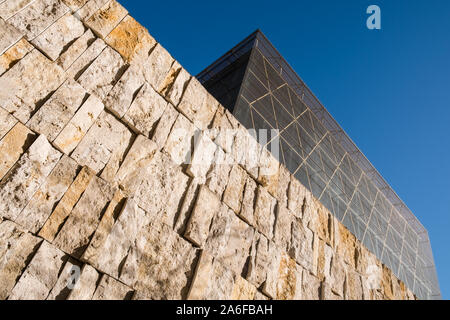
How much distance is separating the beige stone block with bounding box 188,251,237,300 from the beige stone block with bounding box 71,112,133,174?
1211mm

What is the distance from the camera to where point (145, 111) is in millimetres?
2953

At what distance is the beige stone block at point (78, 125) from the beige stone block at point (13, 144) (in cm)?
19

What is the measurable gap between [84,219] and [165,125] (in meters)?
1.23

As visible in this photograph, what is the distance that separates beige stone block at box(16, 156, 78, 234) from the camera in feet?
6.72

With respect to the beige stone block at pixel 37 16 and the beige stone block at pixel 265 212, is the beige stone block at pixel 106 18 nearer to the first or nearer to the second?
the beige stone block at pixel 37 16

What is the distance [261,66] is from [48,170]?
24.8 ft

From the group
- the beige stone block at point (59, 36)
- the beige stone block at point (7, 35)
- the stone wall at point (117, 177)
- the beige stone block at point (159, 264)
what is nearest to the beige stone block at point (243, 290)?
the stone wall at point (117, 177)

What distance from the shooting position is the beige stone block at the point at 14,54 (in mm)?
2195

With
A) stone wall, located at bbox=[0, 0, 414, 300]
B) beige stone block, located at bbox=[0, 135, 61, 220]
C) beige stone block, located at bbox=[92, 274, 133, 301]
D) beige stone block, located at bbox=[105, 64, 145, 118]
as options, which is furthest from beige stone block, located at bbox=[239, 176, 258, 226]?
beige stone block, located at bbox=[0, 135, 61, 220]

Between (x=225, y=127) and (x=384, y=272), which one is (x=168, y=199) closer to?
(x=225, y=127)

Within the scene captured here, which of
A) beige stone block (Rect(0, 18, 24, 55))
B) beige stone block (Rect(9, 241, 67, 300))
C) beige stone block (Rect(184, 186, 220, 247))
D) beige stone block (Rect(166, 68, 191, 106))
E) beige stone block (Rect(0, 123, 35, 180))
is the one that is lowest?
beige stone block (Rect(9, 241, 67, 300))

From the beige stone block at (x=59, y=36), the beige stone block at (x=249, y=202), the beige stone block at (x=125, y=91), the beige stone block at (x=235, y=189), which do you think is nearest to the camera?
the beige stone block at (x=59, y=36)

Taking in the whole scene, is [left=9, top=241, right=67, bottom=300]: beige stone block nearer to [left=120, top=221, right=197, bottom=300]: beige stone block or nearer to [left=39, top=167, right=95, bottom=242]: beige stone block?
[left=39, top=167, right=95, bottom=242]: beige stone block

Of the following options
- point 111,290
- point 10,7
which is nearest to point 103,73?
point 10,7
